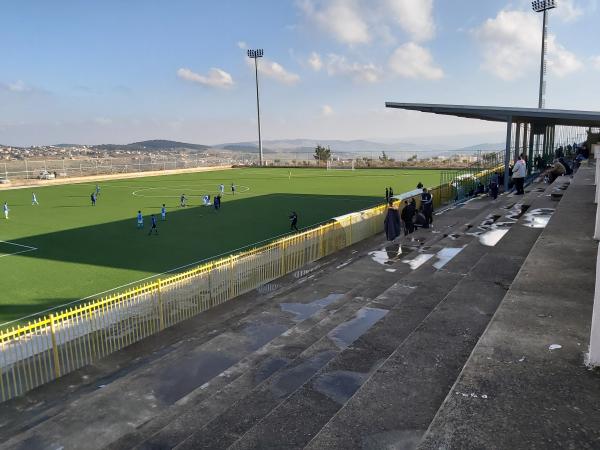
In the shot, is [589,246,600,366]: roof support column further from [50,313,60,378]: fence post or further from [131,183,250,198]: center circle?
[131,183,250,198]: center circle

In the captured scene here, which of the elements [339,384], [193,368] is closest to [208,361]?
[193,368]

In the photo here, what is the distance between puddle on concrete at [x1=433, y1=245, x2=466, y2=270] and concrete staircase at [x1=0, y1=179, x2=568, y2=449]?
0.65 metres

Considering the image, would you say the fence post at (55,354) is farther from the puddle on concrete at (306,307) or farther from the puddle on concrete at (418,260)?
the puddle on concrete at (418,260)

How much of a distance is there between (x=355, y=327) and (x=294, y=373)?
8.01 feet

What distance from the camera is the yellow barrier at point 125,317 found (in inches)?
334

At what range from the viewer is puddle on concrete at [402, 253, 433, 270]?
14.3m

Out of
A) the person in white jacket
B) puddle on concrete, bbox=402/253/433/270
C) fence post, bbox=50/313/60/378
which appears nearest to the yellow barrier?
fence post, bbox=50/313/60/378

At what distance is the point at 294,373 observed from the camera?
6.89 meters

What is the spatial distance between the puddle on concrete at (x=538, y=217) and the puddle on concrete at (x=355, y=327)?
23.3 feet

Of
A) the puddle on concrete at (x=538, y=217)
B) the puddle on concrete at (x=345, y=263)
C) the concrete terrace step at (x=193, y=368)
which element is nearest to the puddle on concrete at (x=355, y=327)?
the concrete terrace step at (x=193, y=368)

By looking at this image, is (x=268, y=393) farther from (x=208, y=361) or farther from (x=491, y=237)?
(x=491, y=237)

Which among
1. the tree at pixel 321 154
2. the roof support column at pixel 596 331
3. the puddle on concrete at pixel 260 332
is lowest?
the puddle on concrete at pixel 260 332

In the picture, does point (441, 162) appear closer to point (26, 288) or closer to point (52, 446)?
point (26, 288)

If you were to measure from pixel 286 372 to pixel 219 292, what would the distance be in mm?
5824
